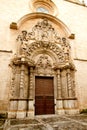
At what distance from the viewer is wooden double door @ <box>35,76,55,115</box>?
231 inches

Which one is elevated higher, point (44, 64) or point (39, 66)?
point (44, 64)

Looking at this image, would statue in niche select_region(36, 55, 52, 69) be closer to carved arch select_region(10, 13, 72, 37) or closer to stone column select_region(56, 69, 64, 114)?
stone column select_region(56, 69, 64, 114)

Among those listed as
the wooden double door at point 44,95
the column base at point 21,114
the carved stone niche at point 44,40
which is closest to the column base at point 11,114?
the column base at point 21,114

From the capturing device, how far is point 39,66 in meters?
6.37

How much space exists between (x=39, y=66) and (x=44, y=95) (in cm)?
146

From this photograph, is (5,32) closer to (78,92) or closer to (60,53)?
(60,53)

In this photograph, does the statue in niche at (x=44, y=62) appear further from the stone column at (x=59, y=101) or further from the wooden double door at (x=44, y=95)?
the stone column at (x=59, y=101)

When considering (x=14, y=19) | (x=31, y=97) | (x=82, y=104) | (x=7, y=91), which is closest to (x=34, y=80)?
(x=31, y=97)

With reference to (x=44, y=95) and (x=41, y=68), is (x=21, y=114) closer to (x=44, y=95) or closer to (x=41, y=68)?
(x=44, y=95)

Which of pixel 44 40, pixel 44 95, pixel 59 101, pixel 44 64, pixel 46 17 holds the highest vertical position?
pixel 46 17

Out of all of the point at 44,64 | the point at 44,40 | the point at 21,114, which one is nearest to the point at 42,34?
the point at 44,40

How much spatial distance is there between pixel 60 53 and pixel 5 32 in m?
3.08

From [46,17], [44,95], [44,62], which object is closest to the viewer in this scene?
[44,95]

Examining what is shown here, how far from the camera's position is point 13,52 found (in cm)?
611
